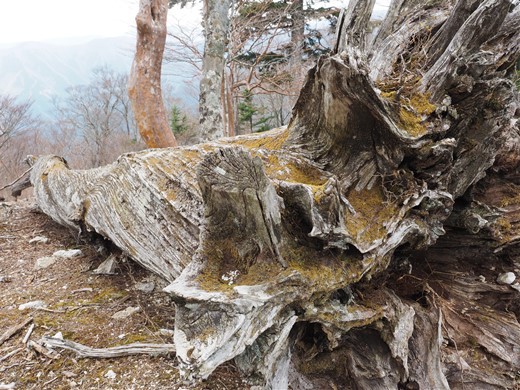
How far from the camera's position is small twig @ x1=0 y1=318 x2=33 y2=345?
8.96ft

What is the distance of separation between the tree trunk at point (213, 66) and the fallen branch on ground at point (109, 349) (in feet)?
14.9

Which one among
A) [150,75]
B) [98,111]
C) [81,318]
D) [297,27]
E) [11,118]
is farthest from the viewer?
[98,111]

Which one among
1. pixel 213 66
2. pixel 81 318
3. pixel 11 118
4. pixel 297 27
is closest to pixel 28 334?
pixel 81 318

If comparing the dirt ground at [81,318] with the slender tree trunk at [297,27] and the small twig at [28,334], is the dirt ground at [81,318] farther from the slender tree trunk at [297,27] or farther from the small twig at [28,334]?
the slender tree trunk at [297,27]

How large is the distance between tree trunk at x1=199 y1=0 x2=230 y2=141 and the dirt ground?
3.26 meters

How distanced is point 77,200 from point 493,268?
5021 millimetres

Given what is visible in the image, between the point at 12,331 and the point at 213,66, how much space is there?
5240 millimetres

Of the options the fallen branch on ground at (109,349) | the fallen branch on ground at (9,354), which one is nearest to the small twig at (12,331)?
the fallen branch on ground at (9,354)

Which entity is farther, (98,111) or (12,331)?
(98,111)

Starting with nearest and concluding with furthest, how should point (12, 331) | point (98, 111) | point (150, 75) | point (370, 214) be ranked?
1. point (370, 214)
2. point (12, 331)
3. point (150, 75)
4. point (98, 111)

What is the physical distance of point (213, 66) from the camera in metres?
6.21

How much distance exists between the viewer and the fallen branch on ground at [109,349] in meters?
2.60

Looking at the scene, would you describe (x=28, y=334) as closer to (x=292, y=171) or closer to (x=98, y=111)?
(x=292, y=171)

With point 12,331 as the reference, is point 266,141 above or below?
above
